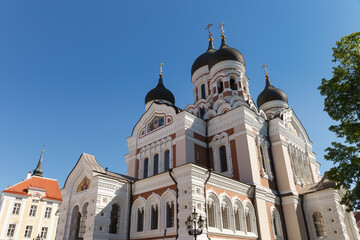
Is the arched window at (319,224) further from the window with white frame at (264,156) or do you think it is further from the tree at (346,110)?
the tree at (346,110)

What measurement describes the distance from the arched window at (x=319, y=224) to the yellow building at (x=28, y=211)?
85.3 feet

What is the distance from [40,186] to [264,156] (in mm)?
28643

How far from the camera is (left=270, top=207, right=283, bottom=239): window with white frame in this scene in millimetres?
15630

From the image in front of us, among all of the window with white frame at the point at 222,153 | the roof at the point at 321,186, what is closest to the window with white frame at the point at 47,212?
the window with white frame at the point at 222,153

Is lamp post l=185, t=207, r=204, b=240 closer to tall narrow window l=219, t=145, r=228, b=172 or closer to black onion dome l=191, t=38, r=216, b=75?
tall narrow window l=219, t=145, r=228, b=172

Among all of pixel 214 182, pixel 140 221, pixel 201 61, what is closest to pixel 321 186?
pixel 214 182

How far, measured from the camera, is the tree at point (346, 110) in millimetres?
10086

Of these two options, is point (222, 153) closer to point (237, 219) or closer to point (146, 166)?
point (237, 219)

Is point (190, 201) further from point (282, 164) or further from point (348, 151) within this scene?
point (282, 164)

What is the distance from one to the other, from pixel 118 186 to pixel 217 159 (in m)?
6.64

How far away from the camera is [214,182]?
13.4 meters

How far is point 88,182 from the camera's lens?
15.0m

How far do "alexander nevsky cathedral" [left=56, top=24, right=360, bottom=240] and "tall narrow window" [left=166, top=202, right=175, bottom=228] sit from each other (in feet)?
0.16

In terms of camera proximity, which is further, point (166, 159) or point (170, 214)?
point (166, 159)
